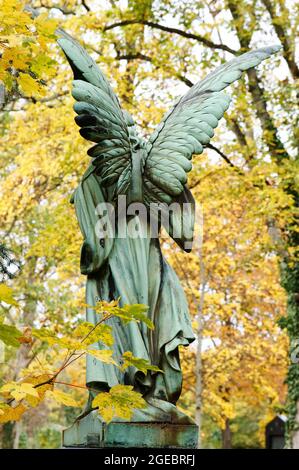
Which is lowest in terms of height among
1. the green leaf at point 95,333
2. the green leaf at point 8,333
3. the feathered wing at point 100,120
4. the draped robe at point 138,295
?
the green leaf at point 8,333

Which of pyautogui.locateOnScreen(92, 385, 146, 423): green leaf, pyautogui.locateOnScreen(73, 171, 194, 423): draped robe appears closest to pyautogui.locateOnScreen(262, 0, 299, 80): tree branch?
pyautogui.locateOnScreen(73, 171, 194, 423): draped robe

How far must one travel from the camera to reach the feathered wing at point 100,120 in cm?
479

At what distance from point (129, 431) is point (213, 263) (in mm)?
14031

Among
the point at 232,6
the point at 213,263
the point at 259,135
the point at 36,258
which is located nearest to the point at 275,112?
the point at 259,135

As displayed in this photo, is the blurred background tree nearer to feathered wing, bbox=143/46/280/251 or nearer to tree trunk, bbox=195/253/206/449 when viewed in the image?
tree trunk, bbox=195/253/206/449

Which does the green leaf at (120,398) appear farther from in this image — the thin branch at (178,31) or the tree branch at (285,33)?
the thin branch at (178,31)

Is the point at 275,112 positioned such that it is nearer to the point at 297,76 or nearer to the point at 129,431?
the point at 297,76

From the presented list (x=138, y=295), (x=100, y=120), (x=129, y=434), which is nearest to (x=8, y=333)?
(x=129, y=434)

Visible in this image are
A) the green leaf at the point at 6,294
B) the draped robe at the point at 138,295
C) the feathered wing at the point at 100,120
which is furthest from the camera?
the feathered wing at the point at 100,120

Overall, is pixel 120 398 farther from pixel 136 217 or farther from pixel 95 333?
pixel 136 217

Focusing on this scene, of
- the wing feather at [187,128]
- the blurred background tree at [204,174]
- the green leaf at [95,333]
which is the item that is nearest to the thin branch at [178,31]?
the blurred background tree at [204,174]

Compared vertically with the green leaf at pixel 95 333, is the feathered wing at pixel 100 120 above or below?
above

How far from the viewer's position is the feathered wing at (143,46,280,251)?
5117mm

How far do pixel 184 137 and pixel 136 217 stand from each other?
73 centimetres
